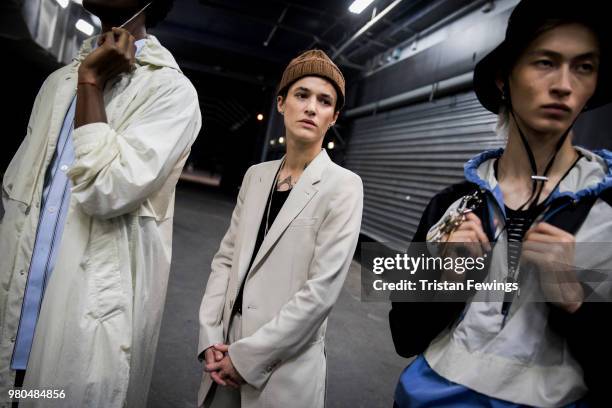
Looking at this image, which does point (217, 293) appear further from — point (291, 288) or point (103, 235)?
point (103, 235)

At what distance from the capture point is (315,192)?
162cm

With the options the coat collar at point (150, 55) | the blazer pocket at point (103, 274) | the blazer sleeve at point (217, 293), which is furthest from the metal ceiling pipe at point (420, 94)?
the blazer pocket at point (103, 274)

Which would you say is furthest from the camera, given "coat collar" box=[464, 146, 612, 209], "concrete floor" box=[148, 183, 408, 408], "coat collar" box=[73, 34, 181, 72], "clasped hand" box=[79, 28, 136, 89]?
"concrete floor" box=[148, 183, 408, 408]

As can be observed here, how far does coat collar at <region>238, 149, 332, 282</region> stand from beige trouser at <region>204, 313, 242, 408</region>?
212mm

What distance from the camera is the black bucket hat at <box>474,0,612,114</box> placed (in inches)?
37.5

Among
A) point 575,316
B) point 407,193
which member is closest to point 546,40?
point 575,316

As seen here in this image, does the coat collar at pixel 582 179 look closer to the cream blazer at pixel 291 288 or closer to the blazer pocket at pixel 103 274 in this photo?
the cream blazer at pixel 291 288

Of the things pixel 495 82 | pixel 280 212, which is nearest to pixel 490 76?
pixel 495 82

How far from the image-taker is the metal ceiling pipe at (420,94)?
239 inches

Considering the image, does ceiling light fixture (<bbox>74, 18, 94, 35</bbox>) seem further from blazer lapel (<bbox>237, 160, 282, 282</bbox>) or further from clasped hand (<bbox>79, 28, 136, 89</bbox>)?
blazer lapel (<bbox>237, 160, 282, 282</bbox>)

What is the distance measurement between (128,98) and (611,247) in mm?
1721

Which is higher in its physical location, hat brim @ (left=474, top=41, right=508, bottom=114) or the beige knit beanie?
the beige knit beanie

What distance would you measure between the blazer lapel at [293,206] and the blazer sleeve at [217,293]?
321 mm

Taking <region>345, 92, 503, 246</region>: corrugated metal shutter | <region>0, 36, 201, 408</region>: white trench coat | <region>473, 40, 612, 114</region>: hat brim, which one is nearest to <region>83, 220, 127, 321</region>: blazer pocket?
<region>0, 36, 201, 408</region>: white trench coat
